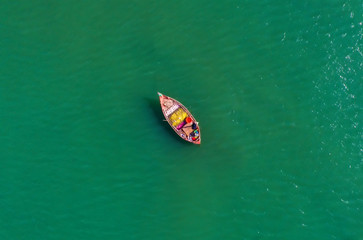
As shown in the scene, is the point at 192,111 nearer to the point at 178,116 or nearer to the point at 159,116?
the point at 178,116

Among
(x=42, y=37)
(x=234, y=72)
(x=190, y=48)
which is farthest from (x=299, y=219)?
(x=42, y=37)

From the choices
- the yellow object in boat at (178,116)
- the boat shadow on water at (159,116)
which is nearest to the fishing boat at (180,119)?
the yellow object in boat at (178,116)

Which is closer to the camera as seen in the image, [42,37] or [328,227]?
[328,227]

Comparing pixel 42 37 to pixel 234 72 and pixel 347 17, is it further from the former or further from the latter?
pixel 347 17

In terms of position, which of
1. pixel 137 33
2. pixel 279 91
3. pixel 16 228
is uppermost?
pixel 137 33

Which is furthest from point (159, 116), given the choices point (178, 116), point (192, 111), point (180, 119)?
point (192, 111)

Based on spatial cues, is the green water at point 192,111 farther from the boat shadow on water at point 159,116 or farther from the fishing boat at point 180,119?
the fishing boat at point 180,119

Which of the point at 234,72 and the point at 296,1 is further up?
the point at 296,1
